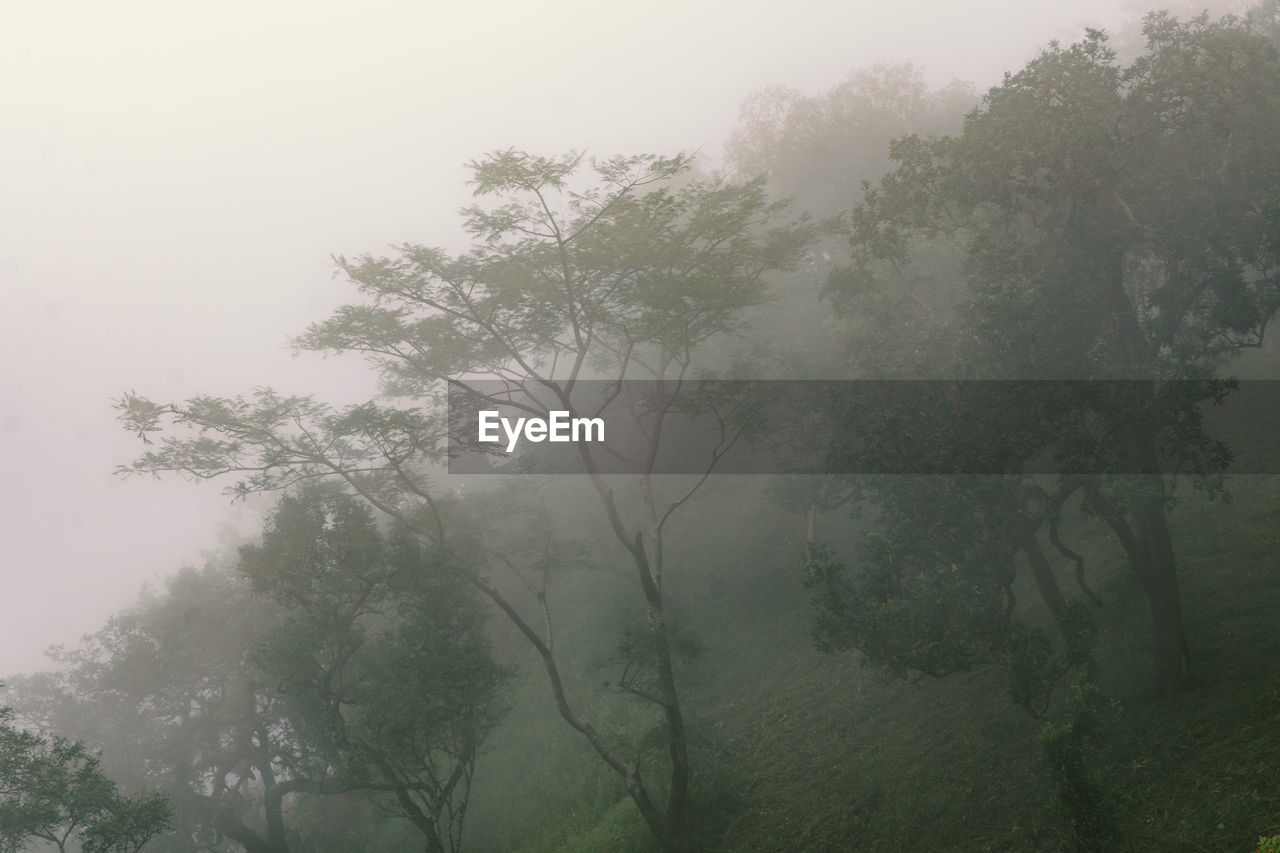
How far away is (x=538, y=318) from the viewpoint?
17.4 metres

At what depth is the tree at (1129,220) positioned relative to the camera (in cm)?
1207

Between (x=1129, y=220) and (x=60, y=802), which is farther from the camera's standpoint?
(x=60, y=802)

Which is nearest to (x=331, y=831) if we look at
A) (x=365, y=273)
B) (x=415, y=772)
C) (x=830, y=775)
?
(x=415, y=772)

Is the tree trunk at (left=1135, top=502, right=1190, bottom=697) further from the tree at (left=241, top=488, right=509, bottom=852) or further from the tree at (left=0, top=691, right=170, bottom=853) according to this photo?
the tree at (left=0, top=691, right=170, bottom=853)

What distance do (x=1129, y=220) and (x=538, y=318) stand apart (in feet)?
35.7

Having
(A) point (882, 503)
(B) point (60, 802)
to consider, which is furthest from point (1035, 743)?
(B) point (60, 802)

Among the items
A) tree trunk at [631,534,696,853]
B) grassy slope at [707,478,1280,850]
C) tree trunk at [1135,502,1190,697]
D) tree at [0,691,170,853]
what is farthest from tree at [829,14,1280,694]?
tree at [0,691,170,853]

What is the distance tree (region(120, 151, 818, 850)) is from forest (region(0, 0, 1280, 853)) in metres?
0.08

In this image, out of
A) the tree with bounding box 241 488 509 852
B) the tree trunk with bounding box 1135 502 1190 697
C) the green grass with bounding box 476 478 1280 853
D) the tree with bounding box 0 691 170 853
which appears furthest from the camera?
the tree with bounding box 0 691 170 853

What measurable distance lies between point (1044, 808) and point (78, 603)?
232514 mm

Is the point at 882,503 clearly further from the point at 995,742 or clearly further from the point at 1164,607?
the point at 995,742

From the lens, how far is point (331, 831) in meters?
30.1

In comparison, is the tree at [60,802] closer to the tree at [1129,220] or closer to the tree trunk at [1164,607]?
the tree at [1129,220]

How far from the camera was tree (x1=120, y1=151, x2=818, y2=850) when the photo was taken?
50.0ft
